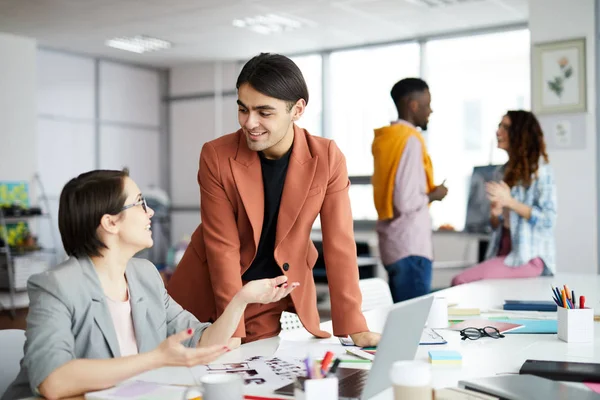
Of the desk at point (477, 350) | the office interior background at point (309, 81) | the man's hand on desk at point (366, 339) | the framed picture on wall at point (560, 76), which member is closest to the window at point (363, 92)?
the office interior background at point (309, 81)

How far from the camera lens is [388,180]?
11.3 ft

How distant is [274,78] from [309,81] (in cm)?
740

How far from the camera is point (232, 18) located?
7434 mm

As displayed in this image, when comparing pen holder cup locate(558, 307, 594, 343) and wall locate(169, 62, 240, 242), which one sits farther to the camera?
wall locate(169, 62, 240, 242)

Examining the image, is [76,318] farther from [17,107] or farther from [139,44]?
[139,44]

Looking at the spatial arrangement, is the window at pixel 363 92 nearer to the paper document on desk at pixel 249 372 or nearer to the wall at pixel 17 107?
the wall at pixel 17 107

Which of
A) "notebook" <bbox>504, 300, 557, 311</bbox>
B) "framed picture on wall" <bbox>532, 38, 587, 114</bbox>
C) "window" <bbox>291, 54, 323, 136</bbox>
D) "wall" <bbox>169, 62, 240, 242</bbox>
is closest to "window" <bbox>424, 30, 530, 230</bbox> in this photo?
"window" <bbox>291, 54, 323, 136</bbox>

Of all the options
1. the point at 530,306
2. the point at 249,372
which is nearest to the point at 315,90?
Answer: the point at 530,306

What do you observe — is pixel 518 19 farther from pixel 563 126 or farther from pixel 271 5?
pixel 271 5

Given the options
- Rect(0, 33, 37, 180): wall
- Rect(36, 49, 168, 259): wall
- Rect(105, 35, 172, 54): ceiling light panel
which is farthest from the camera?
Rect(36, 49, 168, 259): wall

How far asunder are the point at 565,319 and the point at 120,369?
1.22m

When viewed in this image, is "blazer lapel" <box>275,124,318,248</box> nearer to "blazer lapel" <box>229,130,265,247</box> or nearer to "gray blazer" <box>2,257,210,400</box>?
"blazer lapel" <box>229,130,265,247</box>

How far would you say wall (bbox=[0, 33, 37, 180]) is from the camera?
8039 millimetres

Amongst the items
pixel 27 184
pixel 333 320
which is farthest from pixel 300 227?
pixel 27 184
